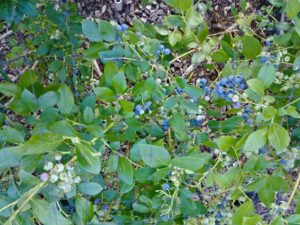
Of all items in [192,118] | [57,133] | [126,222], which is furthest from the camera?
[192,118]

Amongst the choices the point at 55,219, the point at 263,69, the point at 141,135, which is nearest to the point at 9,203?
the point at 55,219

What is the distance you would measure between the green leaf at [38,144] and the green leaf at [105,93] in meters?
0.16

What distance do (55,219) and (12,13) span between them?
2.04 ft

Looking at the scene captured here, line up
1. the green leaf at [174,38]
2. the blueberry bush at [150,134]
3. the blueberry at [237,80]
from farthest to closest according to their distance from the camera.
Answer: the green leaf at [174,38] → the blueberry at [237,80] → the blueberry bush at [150,134]

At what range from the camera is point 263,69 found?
1.00 meters

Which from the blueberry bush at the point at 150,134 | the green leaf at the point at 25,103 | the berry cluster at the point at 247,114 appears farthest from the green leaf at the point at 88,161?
the berry cluster at the point at 247,114

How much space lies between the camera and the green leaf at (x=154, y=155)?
93 centimetres

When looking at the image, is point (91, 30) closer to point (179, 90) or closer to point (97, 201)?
point (179, 90)

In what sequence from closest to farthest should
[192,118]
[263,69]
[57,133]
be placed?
[57,133]
[263,69]
[192,118]

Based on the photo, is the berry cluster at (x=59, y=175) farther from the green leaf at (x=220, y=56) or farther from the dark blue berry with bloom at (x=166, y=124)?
the green leaf at (x=220, y=56)

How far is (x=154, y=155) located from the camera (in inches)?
37.0

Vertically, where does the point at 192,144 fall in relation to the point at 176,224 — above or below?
above

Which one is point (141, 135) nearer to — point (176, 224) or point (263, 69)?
point (176, 224)

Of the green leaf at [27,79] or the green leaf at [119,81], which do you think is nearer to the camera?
the green leaf at [119,81]
